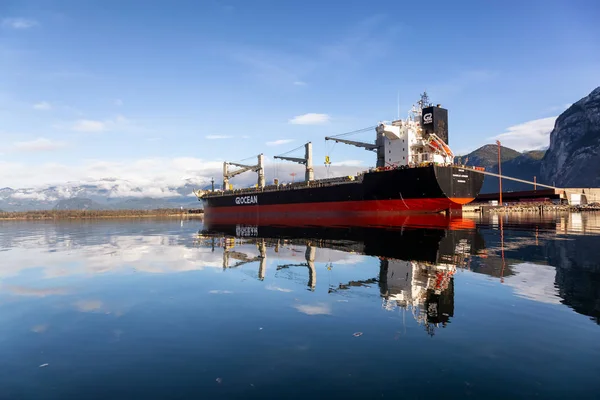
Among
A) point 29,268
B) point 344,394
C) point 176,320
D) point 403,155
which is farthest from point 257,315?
point 403,155

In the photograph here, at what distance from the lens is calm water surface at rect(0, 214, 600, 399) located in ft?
15.3

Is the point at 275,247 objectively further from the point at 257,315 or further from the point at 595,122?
the point at 595,122

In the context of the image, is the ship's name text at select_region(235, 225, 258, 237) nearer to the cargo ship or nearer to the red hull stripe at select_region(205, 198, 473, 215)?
the cargo ship

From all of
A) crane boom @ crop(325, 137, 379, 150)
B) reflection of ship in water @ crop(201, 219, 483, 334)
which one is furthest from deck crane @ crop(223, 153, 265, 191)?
reflection of ship in water @ crop(201, 219, 483, 334)

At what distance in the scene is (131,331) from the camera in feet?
22.8

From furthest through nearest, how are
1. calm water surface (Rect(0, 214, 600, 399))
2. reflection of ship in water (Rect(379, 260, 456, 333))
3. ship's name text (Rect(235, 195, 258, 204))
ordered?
ship's name text (Rect(235, 195, 258, 204))
reflection of ship in water (Rect(379, 260, 456, 333))
calm water surface (Rect(0, 214, 600, 399))

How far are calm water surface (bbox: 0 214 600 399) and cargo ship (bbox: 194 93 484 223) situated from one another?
1134 inches

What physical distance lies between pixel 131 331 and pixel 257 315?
2.47m

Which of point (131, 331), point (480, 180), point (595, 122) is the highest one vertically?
point (595, 122)

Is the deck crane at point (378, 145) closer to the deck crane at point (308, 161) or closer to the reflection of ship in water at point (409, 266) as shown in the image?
the deck crane at point (308, 161)

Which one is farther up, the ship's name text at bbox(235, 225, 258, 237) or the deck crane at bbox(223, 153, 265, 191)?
the deck crane at bbox(223, 153, 265, 191)

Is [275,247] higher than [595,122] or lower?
lower

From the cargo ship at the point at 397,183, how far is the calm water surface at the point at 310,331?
28.8m

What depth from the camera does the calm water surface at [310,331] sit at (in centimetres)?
468
